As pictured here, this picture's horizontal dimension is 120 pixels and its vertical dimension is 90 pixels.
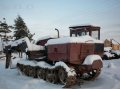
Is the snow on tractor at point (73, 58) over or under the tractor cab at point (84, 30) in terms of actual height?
under

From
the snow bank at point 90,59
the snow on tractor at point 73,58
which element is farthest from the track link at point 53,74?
the snow bank at point 90,59

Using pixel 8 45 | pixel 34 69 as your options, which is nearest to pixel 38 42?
pixel 34 69

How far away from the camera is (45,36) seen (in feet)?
21.4

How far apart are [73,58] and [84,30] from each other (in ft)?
3.11

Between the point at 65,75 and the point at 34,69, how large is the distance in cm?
155

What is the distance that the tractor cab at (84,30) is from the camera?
567cm

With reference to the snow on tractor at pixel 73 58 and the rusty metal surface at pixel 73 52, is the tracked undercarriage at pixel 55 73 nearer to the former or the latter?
the snow on tractor at pixel 73 58

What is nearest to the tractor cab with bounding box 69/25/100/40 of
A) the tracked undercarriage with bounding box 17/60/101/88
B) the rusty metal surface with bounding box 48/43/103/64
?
the rusty metal surface with bounding box 48/43/103/64

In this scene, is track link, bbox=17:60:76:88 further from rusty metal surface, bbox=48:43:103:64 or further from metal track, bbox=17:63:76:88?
rusty metal surface, bbox=48:43:103:64

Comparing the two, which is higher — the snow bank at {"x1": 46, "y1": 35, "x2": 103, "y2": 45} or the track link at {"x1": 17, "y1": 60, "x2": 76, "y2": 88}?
the snow bank at {"x1": 46, "y1": 35, "x2": 103, "y2": 45}

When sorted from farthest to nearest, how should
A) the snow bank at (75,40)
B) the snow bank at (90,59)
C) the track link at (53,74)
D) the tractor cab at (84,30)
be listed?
the tractor cab at (84,30), the snow bank at (90,59), the snow bank at (75,40), the track link at (53,74)

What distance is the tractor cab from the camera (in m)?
5.67

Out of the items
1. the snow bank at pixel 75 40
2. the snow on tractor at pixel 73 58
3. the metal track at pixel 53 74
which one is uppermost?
the snow bank at pixel 75 40

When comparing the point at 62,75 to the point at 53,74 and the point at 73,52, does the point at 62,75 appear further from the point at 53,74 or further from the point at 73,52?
the point at 73,52
